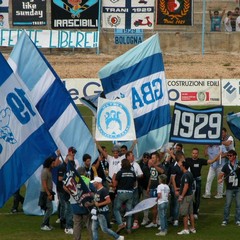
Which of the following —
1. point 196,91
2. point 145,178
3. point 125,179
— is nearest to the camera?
point 125,179

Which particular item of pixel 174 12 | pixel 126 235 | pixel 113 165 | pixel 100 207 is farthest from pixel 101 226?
pixel 174 12

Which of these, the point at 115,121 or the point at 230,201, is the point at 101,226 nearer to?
the point at 230,201

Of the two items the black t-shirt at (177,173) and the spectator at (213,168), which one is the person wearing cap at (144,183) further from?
the spectator at (213,168)

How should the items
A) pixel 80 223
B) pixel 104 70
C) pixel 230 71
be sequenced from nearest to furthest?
pixel 80 223 → pixel 104 70 → pixel 230 71

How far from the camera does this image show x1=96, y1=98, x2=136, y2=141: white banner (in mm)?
23250

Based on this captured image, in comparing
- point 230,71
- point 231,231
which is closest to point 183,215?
point 231,231

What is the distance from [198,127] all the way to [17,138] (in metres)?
4.88

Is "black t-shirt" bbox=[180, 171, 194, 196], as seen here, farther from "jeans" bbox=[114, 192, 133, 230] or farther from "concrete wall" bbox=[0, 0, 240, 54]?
"concrete wall" bbox=[0, 0, 240, 54]

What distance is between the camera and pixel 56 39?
5453 centimetres

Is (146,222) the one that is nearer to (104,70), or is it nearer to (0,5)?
(104,70)

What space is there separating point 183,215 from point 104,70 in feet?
16.7

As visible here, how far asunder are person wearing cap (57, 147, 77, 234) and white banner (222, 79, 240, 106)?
22.9m

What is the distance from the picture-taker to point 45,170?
21828 millimetres

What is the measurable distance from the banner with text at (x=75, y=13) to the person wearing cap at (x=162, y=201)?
32.7 m
